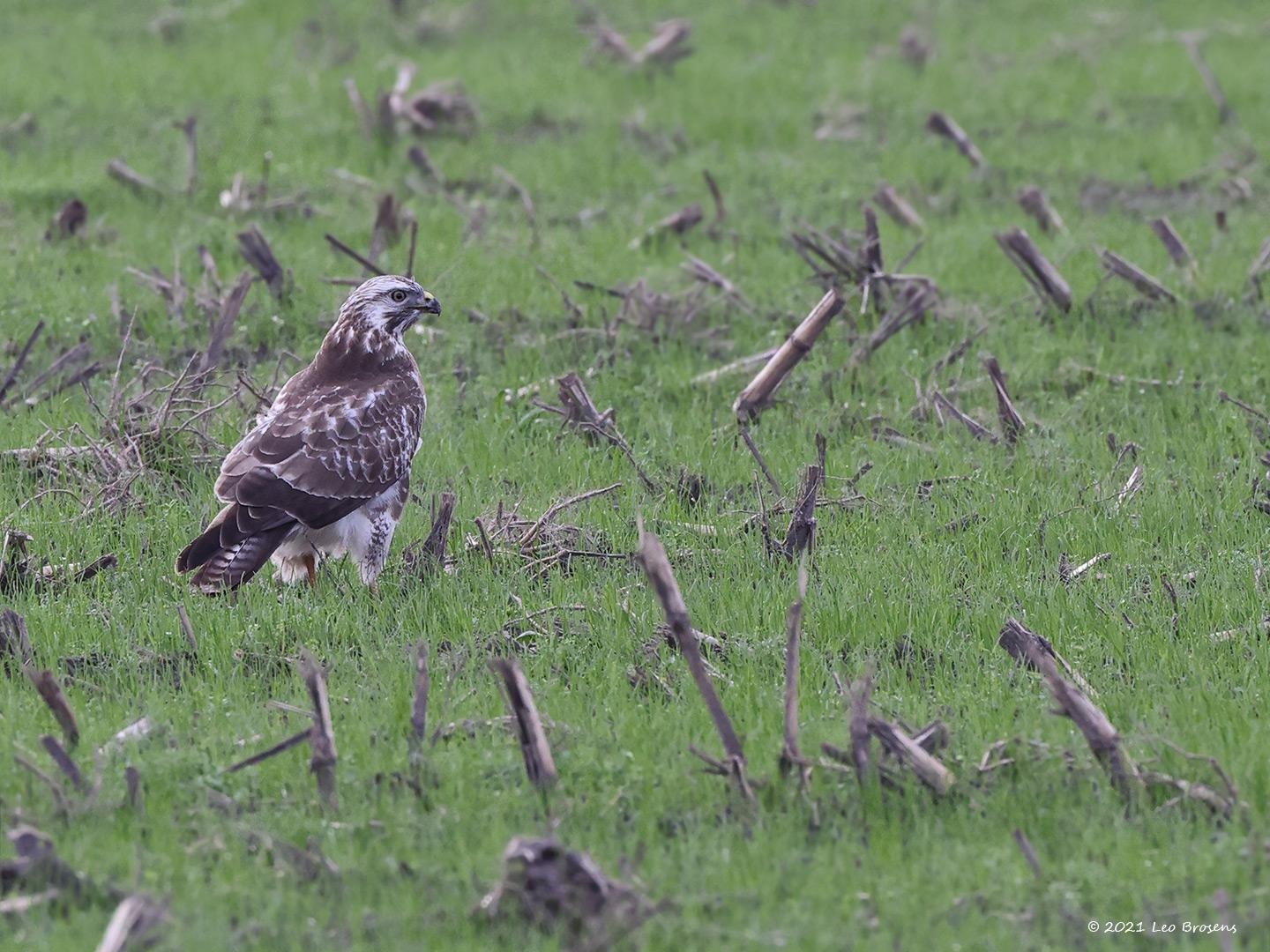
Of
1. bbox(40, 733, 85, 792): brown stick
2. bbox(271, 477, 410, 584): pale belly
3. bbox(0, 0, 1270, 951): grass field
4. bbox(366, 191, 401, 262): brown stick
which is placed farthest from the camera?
bbox(366, 191, 401, 262): brown stick

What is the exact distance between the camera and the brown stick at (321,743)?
5.94 m

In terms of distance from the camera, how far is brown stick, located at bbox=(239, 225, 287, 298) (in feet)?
38.0

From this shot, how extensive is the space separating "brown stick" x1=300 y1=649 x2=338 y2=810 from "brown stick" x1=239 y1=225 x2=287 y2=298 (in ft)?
19.8

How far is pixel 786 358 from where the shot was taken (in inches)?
382

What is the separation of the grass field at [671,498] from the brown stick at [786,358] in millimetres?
232

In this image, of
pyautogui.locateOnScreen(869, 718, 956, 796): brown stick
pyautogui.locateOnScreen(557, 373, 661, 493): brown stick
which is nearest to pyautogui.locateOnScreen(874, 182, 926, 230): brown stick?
pyautogui.locateOnScreen(557, 373, 661, 493): brown stick

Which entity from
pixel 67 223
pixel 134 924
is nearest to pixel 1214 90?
pixel 67 223

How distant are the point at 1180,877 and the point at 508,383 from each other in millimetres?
6083

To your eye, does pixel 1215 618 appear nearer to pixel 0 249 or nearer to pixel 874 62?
pixel 0 249

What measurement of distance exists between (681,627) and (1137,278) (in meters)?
7.02

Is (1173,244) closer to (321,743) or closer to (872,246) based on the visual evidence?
(872,246)

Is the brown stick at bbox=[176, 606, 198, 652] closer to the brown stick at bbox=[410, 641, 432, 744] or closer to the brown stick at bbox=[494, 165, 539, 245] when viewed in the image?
the brown stick at bbox=[410, 641, 432, 744]

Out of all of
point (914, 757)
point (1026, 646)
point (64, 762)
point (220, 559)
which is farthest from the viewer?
point (220, 559)

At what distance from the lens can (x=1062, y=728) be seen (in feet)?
21.1
